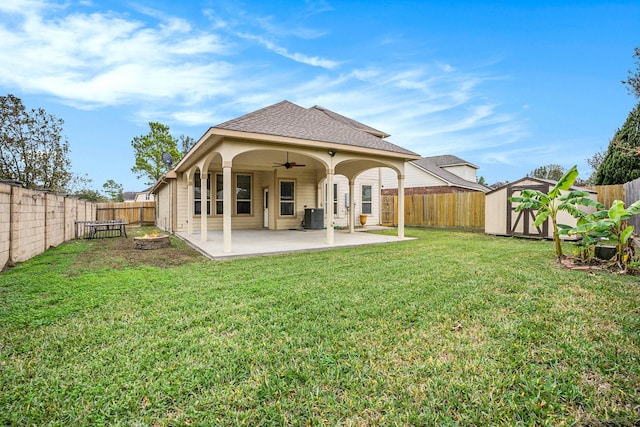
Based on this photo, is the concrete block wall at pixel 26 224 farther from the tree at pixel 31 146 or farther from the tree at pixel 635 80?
the tree at pixel 635 80

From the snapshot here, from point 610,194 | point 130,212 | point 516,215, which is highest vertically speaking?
point 610,194

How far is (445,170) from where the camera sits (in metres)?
25.4

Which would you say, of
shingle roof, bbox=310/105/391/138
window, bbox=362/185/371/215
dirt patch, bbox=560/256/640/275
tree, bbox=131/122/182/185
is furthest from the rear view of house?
tree, bbox=131/122/182/185

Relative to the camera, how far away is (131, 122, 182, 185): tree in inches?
1244

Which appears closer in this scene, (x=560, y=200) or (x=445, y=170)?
(x=560, y=200)

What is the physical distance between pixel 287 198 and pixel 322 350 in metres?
11.9

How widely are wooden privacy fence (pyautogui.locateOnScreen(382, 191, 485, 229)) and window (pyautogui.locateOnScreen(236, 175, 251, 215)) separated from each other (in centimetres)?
795

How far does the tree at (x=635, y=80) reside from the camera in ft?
42.1

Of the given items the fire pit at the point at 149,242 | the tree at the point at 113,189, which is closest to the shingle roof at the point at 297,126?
the fire pit at the point at 149,242

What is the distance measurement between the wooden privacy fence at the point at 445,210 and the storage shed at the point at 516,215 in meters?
2.69

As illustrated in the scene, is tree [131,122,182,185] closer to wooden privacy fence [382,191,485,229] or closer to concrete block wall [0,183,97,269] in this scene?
concrete block wall [0,183,97,269]

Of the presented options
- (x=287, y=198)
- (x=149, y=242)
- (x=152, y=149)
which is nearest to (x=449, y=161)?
(x=287, y=198)

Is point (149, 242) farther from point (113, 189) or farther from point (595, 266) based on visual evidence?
point (113, 189)

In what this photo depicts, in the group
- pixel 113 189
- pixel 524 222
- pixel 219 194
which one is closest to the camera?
pixel 524 222
